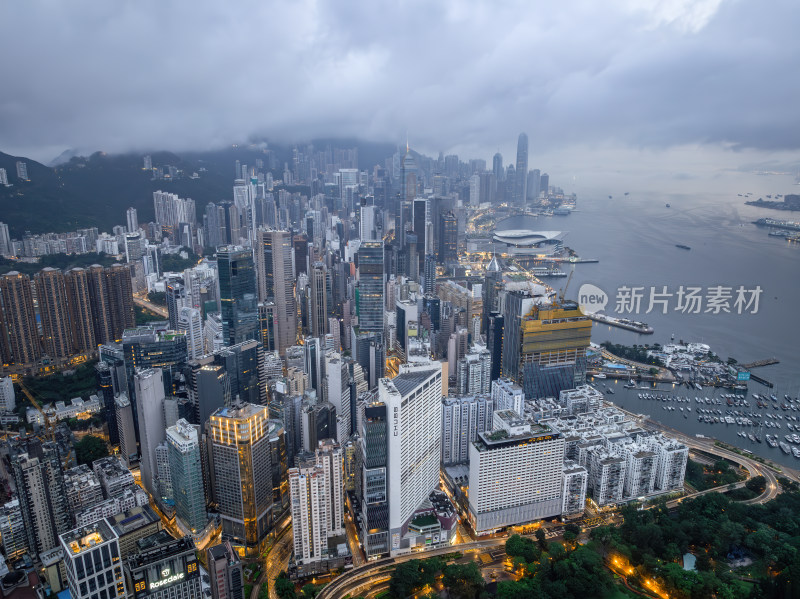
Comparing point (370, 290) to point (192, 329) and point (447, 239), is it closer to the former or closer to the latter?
point (192, 329)

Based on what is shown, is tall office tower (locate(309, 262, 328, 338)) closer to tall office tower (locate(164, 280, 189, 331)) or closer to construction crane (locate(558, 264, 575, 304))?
tall office tower (locate(164, 280, 189, 331))

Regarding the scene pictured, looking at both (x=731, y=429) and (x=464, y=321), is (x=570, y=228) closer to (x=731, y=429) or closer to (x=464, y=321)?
(x=464, y=321)

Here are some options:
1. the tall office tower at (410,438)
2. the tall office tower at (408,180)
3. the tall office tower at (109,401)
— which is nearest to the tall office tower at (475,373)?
the tall office tower at (410,438)

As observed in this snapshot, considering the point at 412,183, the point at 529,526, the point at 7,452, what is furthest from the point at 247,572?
the point at 412,183

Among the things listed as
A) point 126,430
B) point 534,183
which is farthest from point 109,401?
point 534,183

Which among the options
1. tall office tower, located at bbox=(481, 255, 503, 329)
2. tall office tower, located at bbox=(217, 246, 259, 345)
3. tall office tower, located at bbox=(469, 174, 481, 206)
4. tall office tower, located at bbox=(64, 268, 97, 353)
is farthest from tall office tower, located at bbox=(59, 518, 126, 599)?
tall office tower, located at bbox=(469, 174, 481, 206)

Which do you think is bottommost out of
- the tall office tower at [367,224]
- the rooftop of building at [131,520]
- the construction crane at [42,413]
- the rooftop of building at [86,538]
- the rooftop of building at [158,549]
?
the construction crane at [42,413]

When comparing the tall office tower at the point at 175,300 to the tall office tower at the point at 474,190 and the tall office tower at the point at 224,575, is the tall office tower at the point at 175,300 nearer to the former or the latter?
the tall office tower at the point at 224,575
